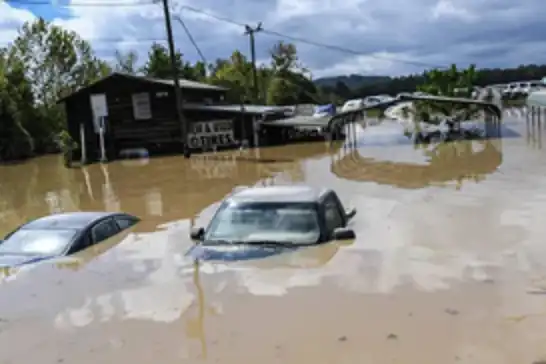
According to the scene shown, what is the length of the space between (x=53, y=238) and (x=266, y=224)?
3.58 m

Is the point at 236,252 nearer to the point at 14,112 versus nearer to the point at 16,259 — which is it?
the point at 16,259

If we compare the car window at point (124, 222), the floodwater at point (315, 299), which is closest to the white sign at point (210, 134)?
the floodwater at point (315, 299)

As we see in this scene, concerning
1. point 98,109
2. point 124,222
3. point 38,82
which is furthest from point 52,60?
point 124,222

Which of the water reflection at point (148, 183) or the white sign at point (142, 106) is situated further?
the white sign at point (142, 106)

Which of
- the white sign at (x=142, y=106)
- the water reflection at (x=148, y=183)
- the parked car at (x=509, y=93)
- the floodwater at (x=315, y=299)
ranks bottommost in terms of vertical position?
the water reflection at (x=148, y=183)

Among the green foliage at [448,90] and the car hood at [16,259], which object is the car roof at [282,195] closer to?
the car hood at [16,259]

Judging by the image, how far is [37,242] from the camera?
34.7 ft

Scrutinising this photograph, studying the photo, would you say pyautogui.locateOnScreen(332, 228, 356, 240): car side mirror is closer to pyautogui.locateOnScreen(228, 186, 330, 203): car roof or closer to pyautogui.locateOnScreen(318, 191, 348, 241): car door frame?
pyautogui.locateOnScreen(318, 191, 348, 241): car door frame

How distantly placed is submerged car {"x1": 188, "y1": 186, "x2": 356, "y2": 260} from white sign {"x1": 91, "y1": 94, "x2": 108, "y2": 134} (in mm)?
32094

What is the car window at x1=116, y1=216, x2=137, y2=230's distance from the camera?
41.1 ft

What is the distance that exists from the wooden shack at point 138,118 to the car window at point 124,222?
27324mm

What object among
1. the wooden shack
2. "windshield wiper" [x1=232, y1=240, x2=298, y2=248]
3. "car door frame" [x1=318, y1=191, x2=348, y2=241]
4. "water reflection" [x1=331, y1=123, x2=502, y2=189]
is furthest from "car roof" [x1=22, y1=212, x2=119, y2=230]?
the wooden shack

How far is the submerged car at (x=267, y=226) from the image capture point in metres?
9.20

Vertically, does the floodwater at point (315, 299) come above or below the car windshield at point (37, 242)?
below
